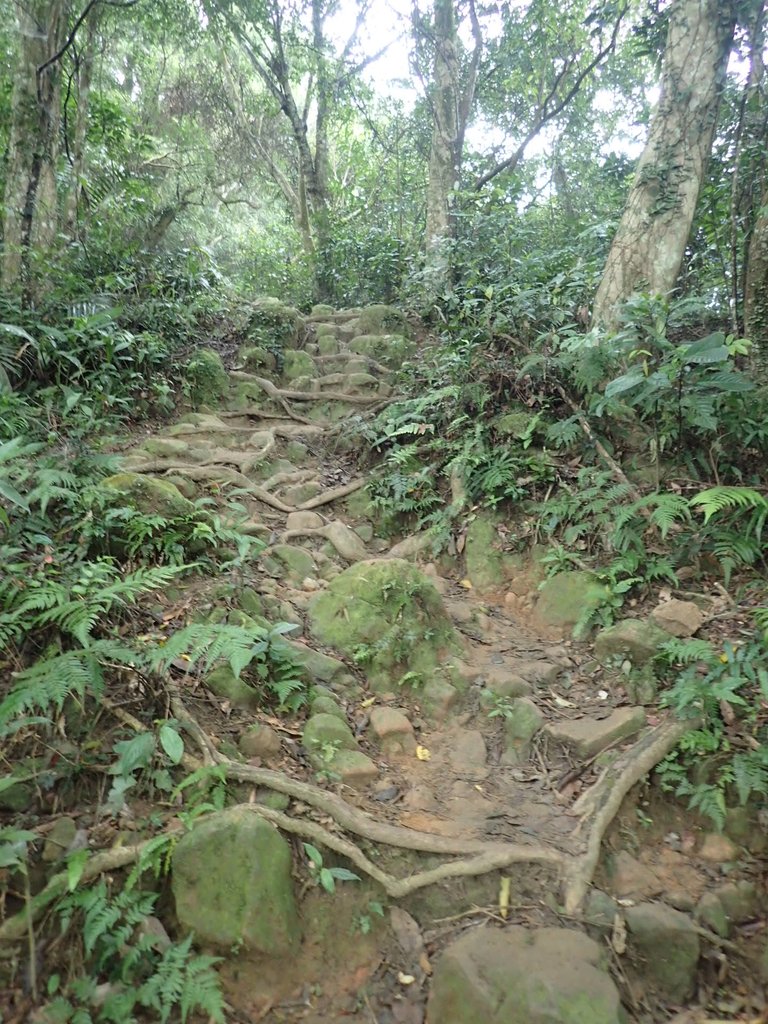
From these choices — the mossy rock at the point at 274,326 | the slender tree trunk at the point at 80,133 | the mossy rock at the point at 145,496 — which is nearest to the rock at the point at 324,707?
the mossy rock at the point at 145,496

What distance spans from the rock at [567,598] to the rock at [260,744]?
95.1 inches

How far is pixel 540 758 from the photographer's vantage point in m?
3.76

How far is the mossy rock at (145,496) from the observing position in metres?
4.45

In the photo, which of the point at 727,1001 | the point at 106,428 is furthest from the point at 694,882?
the point at 106,428

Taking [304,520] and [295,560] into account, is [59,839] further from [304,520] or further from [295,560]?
[304,520]

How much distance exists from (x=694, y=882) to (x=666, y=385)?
121 inches

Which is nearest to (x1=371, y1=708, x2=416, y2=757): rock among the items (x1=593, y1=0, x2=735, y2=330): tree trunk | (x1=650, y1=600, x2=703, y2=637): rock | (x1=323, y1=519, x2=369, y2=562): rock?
(x1=650, y1=600, x2=703, y2=637): rock

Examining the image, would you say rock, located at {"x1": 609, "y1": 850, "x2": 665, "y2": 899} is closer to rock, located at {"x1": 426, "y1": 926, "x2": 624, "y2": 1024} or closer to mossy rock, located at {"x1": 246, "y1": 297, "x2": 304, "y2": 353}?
rock, located at {"x1": 426, "y1": 926, "x2": 624, "y2": 1024}

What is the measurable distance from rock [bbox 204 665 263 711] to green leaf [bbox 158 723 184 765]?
0.66 metres

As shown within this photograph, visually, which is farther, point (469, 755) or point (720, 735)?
point (469, 755)

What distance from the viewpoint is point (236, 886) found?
8.33 feet

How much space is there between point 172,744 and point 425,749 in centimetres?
164

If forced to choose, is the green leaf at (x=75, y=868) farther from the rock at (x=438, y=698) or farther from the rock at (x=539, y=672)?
the rock at (x=539, y=672)

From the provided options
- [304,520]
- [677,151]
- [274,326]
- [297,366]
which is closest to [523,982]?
[304,520]
